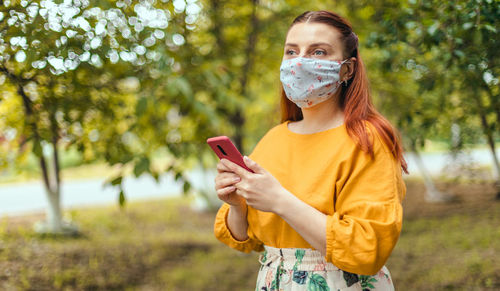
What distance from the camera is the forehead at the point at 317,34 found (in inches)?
51.4

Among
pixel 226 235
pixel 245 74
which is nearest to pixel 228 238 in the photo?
pixel 226 235

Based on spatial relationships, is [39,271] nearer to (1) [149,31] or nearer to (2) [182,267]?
(2) [182,267]

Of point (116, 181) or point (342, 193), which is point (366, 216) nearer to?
point (342, 193)

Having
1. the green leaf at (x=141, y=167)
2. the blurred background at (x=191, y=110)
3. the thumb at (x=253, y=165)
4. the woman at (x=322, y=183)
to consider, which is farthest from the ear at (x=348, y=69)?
the green leaf at (x=141, y=167)

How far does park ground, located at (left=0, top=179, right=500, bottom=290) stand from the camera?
3475 mm

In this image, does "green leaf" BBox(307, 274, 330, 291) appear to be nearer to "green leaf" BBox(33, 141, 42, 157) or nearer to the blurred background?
the blurred background

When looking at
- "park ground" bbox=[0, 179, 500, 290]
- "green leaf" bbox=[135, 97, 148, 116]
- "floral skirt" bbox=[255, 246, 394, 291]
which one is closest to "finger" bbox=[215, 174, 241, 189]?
"floral skirt" bbox=[255, 246, 394, 291]

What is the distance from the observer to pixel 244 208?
1439 mm

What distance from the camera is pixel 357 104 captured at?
1.34 metres

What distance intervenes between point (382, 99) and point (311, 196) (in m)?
3.25

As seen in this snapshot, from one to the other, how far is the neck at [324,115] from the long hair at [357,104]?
0.10 feet

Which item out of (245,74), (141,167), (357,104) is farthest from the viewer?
(245,74)

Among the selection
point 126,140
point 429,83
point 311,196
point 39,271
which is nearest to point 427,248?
point 429,83

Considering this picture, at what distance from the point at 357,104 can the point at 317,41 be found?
25 cm
